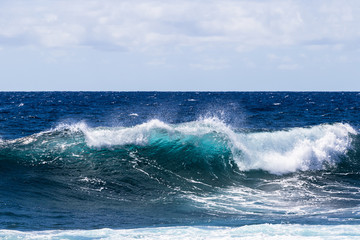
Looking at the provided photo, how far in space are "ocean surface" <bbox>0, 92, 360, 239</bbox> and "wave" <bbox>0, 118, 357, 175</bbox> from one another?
4 cm

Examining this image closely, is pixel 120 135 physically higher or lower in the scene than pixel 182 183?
higher

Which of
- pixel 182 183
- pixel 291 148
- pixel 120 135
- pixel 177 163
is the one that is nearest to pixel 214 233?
pixel 182 183

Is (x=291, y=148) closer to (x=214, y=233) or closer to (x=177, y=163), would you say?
(x=177, y=163)

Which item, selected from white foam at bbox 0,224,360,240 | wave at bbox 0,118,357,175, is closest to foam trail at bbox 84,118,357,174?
wave at bbox 0,118,357,175

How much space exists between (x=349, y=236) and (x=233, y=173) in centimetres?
672

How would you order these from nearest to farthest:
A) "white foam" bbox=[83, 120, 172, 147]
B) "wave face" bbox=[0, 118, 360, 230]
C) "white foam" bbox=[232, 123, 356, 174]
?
"wave face" bbox=[0, 118, 360, 230]
"white foam" bbox=[232, 123, 356, 174]
"white foam" bbox=[83, 120, 172, 147]

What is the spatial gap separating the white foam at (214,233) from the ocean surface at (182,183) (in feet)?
0.06

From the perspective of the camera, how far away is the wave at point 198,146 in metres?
14.2

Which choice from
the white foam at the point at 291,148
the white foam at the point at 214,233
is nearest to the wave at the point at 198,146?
the white foam at the point at 291,148

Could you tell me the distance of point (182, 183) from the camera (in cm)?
1266

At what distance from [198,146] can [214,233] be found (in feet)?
25.8

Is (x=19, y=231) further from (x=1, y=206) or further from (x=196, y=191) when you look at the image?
(x=196, y=191)

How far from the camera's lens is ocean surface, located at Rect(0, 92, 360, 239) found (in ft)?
26.1

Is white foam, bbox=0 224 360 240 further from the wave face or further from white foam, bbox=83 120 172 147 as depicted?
white foam, bbox=83 120 172 147
